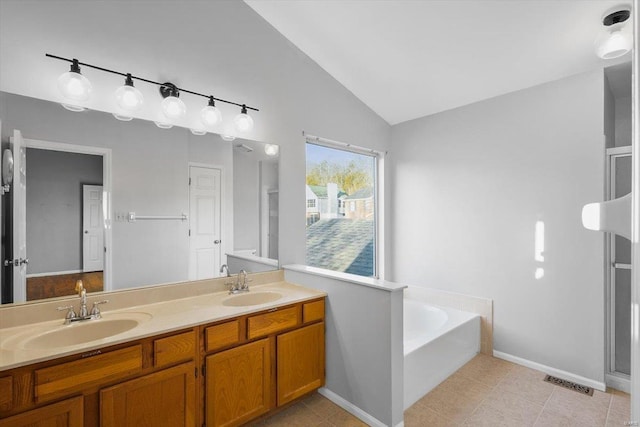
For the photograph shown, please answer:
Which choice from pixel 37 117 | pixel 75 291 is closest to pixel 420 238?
pixel 75 291

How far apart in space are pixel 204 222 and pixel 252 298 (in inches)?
26.7

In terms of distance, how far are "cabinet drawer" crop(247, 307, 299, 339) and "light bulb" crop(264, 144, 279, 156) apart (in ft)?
4.34

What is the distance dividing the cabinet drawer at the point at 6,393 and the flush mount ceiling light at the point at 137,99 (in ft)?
4.67

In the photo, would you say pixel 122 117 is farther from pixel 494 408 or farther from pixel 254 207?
pixel 494 408

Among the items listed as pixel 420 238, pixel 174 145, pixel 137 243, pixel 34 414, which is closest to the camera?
pixel 34 414

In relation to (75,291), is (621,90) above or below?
above

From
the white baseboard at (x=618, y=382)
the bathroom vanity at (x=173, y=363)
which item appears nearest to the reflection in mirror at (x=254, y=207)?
the bathroom vanity at (x=173, y=363)

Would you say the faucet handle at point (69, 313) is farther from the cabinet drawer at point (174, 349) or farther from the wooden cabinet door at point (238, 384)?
the wooden cabinet door at point (238, 384)

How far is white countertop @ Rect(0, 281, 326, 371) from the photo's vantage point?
54.5 inches

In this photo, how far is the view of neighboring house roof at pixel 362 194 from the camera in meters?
3.75

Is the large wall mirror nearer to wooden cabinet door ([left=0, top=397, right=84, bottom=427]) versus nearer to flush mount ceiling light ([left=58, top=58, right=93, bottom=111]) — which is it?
flush mount ceiling light ([left=58, top=58, right=93, bottom=111])

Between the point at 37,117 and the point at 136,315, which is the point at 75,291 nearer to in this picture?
the point at 136,315

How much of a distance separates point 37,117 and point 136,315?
1.24 meters

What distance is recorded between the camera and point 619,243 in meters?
2.61
